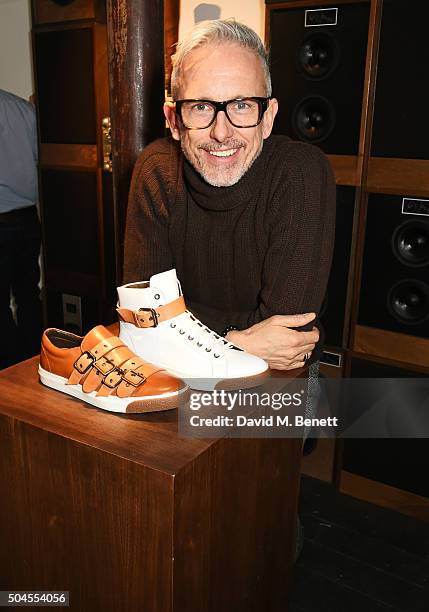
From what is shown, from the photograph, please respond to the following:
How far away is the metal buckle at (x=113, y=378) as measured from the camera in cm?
107

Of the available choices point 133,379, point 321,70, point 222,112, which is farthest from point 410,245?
point 133,379

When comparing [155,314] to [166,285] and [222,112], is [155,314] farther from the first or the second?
[222,112]

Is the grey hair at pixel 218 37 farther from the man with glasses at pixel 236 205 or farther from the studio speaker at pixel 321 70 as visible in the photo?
the studio speaker at pixel 321 70

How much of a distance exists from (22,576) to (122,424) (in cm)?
44

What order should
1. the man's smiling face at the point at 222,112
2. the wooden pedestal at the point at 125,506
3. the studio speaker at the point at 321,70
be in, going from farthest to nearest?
the studio speaker at the point at 321,70
the man's smiling face at the point at 222,112
the wooden pedestal at the point at 125,506

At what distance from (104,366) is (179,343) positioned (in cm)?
15

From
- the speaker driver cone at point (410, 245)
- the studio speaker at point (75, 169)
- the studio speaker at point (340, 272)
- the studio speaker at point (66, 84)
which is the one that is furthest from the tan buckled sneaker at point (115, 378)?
the studio speaker at point (66, 84)

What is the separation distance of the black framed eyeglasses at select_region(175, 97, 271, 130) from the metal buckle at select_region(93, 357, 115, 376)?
0.53 metres

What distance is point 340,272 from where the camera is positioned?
79.0 inches

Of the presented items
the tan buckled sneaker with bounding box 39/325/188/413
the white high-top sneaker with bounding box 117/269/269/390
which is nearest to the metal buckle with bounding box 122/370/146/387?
the tan buckled sneaker with bounding box 39/325/188/413

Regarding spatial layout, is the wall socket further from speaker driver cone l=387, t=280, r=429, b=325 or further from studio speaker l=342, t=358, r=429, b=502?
speaker driver cone l=387, t=280, r=429, b=325

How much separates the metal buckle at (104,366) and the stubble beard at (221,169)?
1.57 feet

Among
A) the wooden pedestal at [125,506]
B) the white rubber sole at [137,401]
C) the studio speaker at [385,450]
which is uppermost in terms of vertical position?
the white rubber sole at [137,401]

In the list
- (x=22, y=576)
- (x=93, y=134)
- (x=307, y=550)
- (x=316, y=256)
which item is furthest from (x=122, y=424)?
(x=93, y=134)
